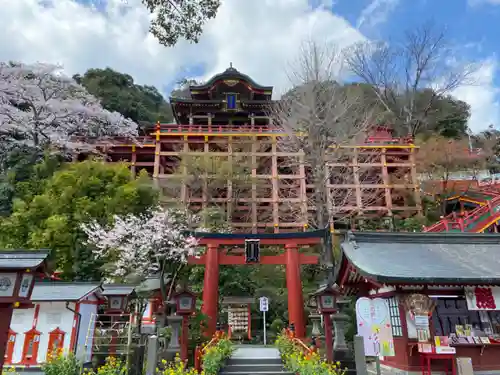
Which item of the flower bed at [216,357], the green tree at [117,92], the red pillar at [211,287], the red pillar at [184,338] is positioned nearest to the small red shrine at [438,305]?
the flower bed at [216,357]

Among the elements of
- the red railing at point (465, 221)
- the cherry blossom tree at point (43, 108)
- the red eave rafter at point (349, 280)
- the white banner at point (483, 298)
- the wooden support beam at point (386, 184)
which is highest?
the cherry blossom tree at point (43, 108)

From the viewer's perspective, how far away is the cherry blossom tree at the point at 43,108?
2247 centimetres

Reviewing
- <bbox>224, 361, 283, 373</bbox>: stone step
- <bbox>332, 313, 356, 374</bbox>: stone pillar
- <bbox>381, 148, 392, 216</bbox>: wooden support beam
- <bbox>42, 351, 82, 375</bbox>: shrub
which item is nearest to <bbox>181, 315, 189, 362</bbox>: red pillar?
<bbox>224, 361, 283, 373</bbox>: stone step

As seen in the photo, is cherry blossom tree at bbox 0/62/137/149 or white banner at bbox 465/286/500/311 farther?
cherry blossom tree at bbox 0/62/137/149

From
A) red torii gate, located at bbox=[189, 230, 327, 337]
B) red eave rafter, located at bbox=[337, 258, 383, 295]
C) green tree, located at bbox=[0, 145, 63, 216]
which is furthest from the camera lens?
green tree, located at bbox=[0, 145, 63, 216]

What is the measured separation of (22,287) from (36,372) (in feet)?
20.1

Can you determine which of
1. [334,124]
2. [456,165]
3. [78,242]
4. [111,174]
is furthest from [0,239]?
[456,165]

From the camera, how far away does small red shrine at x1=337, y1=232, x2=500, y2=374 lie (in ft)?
23.4

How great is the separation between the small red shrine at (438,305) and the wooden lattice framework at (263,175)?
534 inches

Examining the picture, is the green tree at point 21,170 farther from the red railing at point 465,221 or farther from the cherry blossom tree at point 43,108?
the red railing at point 465,221

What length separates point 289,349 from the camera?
10070 millimetres

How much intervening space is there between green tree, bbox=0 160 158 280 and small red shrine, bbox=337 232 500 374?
1341cm

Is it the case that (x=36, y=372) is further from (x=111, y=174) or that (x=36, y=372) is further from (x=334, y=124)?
(x=334, y=124)

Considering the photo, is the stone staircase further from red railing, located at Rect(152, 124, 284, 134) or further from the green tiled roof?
red railing, located at Rect(152, 124, 284, 134)
